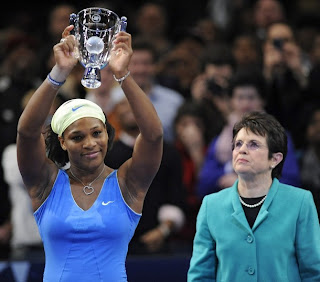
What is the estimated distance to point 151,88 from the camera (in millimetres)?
6871

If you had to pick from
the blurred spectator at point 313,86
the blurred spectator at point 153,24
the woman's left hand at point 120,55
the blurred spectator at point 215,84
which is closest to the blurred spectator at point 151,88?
the blurred spectator at point 215,84

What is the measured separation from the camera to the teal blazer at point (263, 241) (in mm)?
4117

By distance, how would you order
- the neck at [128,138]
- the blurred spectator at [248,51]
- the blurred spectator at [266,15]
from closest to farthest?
the neck at [128,138], the blurred spectator at [248,51], the blurred spectator at [266,15]

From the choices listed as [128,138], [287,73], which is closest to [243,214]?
[128,138]

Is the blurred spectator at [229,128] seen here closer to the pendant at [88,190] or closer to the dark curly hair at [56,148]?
the dark curly hair at [56,148]

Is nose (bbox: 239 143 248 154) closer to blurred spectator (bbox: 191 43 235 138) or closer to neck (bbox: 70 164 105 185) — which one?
neck (bbox: 70 164 105 185)

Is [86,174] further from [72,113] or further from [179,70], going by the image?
[179,70]

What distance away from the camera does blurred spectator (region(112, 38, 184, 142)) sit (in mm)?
6574

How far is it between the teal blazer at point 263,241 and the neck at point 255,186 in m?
0.04

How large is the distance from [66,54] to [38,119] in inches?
13.7

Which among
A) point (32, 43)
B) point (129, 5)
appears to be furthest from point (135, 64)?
point (129, 5)

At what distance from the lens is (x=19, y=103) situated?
7.17m

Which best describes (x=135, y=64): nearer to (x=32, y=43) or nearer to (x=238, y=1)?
(x=32, y=43)

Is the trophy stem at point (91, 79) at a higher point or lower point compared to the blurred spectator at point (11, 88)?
lower
